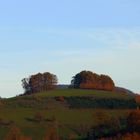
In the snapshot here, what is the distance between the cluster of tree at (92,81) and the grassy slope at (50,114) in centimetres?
1907

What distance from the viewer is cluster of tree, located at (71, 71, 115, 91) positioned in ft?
581

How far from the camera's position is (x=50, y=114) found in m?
134

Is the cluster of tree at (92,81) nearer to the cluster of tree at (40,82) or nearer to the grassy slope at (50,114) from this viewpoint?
the cluster of tree at (40,82)

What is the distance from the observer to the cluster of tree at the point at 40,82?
184 m

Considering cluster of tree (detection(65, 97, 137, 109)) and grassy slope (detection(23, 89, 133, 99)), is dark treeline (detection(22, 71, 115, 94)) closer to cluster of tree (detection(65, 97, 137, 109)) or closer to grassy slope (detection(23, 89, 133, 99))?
grassy slope (detection(23, 89, 133, 99))

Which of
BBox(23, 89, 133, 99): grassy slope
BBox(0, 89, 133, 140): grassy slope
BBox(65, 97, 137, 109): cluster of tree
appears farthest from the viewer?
BBox(23, 89, 133, 99): grassy slope

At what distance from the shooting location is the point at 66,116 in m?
133

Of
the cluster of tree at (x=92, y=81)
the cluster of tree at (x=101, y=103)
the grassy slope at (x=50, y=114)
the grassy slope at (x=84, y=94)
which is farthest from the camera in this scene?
the cluster of tree at (x=92, y=81)

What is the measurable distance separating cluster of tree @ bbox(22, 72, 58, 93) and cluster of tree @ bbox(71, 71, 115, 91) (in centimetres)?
580

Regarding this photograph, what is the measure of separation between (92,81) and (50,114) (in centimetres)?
4826

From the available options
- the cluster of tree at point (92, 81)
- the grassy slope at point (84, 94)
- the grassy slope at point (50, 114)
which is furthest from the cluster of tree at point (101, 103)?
the cluster of tree at point (92, 81)

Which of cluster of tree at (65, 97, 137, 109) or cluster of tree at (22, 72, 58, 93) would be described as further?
cluster of tree at (22, 72, 58, 93)

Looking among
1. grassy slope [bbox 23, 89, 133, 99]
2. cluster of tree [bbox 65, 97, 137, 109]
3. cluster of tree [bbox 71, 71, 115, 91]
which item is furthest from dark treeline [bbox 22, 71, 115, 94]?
cluster of tree [bbox 65, 97, 137, 109]

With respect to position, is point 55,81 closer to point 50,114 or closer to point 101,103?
point 101,103
